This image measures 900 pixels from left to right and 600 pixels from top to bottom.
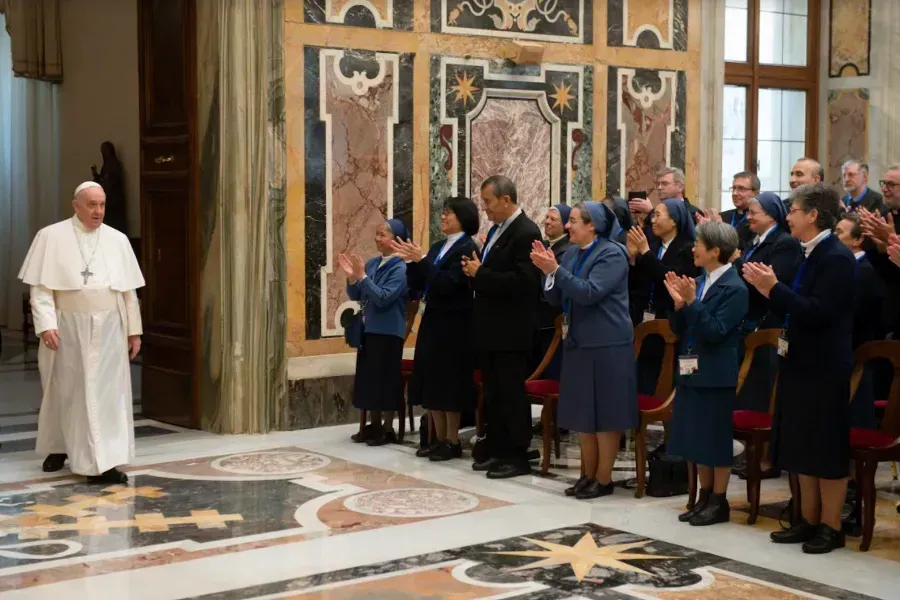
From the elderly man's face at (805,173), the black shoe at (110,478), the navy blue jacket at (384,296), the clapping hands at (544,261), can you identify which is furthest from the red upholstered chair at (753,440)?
the black shoe at (110,478)

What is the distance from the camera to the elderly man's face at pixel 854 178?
853cm

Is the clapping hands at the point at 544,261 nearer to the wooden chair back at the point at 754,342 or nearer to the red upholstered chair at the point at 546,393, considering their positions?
the red upholstered chair at the point at 546,393

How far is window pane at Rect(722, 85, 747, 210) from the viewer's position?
1177 centimetres

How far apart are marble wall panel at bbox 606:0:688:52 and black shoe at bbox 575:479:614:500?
4.56m

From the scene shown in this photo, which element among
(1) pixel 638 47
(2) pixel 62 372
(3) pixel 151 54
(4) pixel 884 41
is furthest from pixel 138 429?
(4) pixel 884 41

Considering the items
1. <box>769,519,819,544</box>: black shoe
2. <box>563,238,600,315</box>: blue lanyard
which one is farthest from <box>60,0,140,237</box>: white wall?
<box>769,519,819,544</box>: black shoe

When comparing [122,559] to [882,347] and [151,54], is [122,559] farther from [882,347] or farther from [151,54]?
[151,54]

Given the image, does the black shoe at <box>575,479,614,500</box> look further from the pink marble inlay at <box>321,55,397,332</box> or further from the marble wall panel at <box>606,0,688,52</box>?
the marble wall panel at <box>606,0,688,52</box>

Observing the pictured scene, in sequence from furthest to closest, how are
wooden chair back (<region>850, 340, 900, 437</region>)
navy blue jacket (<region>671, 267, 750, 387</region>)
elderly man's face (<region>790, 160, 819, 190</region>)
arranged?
elderly man's face (<region>790, 160, 819, 190</region>) → navy blue jacket (<region>671, 267, 750, 387</region>) → wooden chair back (<region>850, 340, 900, 437</region>)

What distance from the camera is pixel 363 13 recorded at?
29.8 ft

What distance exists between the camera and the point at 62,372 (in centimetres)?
728

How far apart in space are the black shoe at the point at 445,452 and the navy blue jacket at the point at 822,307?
2667 mm

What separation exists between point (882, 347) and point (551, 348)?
7.63ft

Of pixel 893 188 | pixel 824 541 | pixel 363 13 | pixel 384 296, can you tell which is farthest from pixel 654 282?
pixel 363 13
